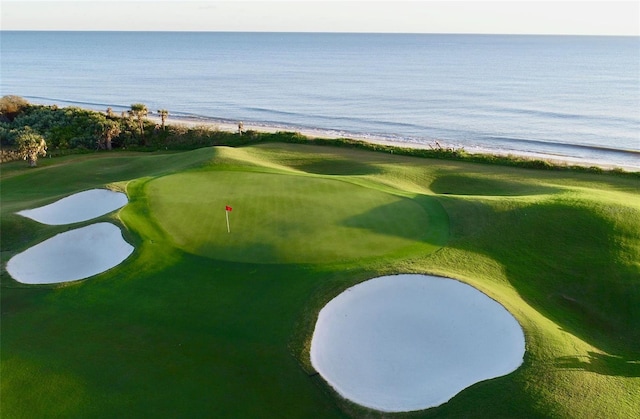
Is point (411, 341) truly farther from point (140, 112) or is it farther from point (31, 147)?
→ point (140, 112)

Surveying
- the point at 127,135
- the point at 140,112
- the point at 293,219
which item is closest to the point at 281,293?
the point at 293,219

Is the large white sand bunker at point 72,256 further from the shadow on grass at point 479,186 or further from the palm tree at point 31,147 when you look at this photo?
the palm tree at point 31,147

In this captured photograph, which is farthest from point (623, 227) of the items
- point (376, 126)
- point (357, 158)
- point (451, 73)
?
point (451, 73)

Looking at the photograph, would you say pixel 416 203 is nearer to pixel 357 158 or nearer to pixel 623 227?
pixel 623 227

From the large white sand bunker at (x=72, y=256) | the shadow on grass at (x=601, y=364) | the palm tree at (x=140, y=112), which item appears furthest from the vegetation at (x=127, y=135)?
the shadow on grass at (x=601, y=364)

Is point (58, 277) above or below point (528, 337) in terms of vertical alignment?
below

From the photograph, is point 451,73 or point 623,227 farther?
point 451,73
